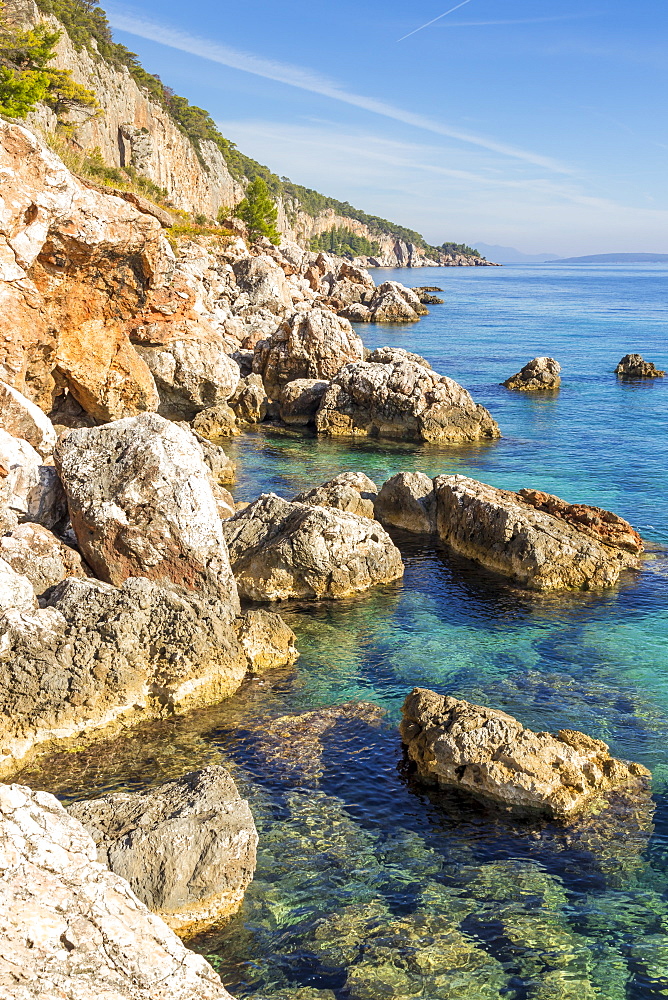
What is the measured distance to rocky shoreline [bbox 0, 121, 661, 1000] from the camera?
7.03 meters

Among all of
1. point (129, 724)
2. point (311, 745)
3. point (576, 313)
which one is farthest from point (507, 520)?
point (576, 313)

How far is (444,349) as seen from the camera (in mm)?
71188

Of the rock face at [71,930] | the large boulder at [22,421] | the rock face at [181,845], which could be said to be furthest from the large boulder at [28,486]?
the rock face at [71,930]

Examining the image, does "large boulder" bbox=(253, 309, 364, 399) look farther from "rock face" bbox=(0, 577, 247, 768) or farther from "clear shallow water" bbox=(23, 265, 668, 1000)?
"rock face" bbox=(0, 577, 247, 768)

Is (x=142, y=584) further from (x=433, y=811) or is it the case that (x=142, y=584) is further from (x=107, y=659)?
(x=433, y=811)

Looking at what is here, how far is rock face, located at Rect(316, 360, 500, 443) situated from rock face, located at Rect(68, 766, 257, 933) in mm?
28503

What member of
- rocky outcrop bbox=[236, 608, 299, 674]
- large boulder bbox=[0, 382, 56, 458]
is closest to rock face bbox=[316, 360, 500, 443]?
large boulder bbox=[0, 382, 56, 458]

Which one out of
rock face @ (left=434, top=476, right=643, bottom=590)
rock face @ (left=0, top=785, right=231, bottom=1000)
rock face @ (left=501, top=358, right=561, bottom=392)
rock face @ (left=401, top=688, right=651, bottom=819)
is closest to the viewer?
rock face @ (left=0, top=785, right=231, bottom=1000)

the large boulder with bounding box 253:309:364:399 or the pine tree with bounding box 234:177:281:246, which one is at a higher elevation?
the pine tree with bounding box 234:177:281:246

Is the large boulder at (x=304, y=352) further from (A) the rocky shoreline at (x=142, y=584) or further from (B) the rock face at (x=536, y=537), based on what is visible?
(B) the rock face at (x=536, y=537)

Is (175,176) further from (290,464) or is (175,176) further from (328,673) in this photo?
(328,673)

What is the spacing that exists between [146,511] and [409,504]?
11.3m

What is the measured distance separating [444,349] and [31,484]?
56713 millimetres

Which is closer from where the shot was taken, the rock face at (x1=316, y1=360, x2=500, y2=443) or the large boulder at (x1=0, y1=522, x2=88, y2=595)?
the large boulder at (x1=0, y1=522, x2=88, y2=595)
